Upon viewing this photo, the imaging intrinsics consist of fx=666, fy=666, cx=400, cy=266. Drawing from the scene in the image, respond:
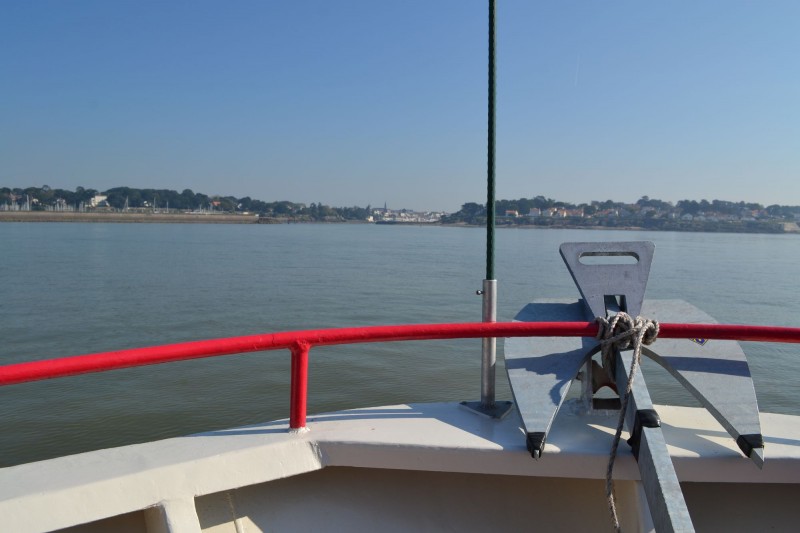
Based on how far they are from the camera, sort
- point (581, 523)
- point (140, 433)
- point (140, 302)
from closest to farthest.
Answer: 1. point (581, 523)
2. point (140, 433)
3. point (140, 302)

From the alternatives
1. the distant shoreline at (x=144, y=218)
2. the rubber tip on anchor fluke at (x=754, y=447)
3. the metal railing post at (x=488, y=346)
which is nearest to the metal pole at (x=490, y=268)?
the metal railing post at (x=488, y=346)

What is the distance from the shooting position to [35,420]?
29.7 ft

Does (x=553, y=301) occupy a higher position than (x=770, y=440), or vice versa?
(x=553, y=301)

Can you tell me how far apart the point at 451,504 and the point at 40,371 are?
5.91 feet

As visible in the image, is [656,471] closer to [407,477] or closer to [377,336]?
[407,477]

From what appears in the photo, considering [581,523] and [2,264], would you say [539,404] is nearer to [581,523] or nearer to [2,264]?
[581,523]

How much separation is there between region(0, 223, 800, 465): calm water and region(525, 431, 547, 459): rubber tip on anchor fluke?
21.6ft

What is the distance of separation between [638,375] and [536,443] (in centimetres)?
59

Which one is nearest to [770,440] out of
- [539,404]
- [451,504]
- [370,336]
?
[539,404]

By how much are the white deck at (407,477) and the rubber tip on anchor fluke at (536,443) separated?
0.07 m

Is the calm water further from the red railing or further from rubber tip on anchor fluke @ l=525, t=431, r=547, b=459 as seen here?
rubber tip on anchor fluke @ l=525, t=431, r=547, b=459

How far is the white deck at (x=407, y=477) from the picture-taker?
2.52 metres

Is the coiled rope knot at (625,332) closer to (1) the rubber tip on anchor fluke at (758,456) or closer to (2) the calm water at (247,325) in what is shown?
(1) the rubber tip on anchor fluke at (758,456)

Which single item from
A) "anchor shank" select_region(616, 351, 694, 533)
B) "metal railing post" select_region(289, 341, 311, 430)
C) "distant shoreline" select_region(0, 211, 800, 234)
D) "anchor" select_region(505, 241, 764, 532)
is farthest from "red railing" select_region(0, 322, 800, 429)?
"distant shoreline" select_region(0, 211, 800, 234)
